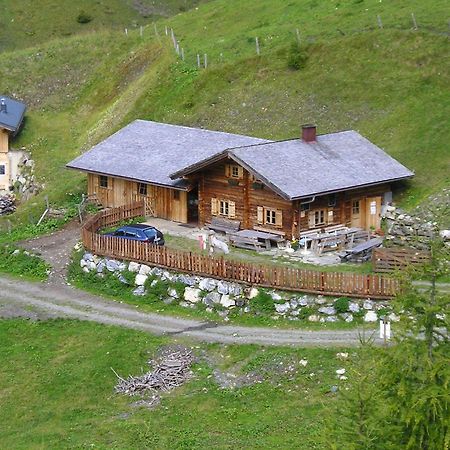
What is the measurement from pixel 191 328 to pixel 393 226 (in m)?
12.9

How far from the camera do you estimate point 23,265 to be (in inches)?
2005

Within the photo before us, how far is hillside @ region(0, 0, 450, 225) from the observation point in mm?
64562

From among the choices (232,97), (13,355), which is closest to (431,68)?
(232,97)

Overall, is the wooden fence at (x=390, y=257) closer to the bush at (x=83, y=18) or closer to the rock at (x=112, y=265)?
the rock at (x=112, y=265)

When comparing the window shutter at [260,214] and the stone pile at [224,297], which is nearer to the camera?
the stone pile at [224,297]

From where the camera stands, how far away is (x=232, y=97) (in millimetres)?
72250

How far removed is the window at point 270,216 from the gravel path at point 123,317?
9648 millimetres

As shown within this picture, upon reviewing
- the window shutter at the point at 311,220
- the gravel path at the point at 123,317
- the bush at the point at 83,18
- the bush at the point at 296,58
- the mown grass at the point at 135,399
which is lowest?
the mown grass at the point at 135,399

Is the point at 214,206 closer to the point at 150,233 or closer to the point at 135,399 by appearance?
the point at 150,233

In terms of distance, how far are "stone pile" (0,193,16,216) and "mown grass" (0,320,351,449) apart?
2792 centimetres

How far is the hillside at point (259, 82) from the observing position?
64.6 m

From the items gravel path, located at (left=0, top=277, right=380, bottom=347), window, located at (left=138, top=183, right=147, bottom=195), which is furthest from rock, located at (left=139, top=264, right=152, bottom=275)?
window, located at (left=138, top=183, right=147, bottom=195)

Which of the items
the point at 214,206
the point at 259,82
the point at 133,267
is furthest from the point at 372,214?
the point at 259,82

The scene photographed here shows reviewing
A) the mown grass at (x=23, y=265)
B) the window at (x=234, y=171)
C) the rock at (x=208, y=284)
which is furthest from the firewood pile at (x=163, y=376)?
the window at (x=234, y=171)
